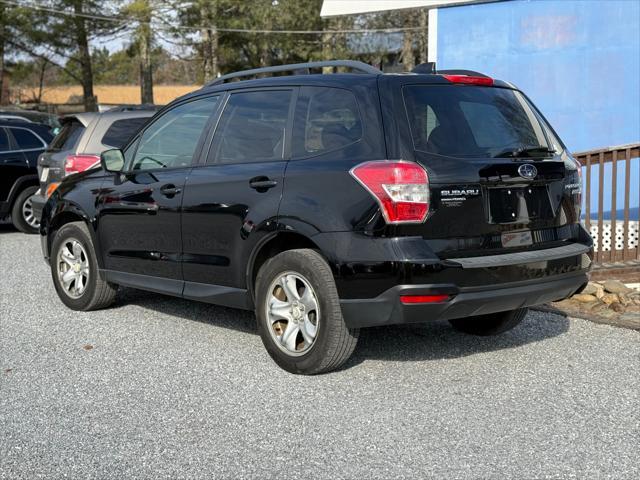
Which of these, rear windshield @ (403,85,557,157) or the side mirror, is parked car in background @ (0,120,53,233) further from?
rear windshield @ (403,85,557,157)

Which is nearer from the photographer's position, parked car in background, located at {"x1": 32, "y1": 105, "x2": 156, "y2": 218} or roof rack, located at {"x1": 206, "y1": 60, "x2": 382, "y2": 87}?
roof rack, located at {"x1": 206, "y1": 60, "x2": 382, "y2": 87}

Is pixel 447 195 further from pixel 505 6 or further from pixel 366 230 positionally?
pixel 505 6

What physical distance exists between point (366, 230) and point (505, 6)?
802 cm

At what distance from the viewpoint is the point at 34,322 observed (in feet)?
22.5

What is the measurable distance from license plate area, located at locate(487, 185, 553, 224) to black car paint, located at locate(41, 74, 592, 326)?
5 centimetres

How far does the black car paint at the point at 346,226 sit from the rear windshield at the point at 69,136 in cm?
422

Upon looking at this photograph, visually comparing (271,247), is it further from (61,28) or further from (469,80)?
(61,28)

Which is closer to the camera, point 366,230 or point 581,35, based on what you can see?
point 366,230

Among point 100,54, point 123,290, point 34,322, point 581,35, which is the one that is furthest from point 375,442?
point 100,54

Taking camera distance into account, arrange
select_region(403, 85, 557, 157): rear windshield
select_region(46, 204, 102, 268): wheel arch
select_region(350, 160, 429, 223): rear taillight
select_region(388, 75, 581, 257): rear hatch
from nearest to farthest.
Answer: select_region(350, 160, 429, 223): rear taillight < select_region(388, 75, 581, 257): rear hatch < select_region(403, 85, 557, 157): rear windshield < select_region(46, 204, 102, 268): wheel arch

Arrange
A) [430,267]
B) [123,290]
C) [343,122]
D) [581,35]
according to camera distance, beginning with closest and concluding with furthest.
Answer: [430,267], [343,122], [123,290], [581,35]

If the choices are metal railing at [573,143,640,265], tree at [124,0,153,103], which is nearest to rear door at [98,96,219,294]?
metal railing at [573,143,640,265]

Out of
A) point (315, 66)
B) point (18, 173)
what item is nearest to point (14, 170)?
point (18, 173)

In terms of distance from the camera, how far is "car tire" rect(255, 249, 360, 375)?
4887 millimetres
